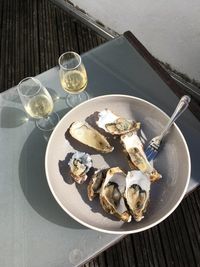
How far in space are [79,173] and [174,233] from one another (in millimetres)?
610

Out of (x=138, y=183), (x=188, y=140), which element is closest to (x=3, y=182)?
(x=138, y=183)

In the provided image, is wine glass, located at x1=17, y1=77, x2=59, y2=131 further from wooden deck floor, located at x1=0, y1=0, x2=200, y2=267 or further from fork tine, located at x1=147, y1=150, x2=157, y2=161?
wooden deck floor, located at x1=0, y1=0, x2=200, y2=267

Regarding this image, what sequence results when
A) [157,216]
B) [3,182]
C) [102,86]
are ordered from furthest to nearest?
[102,86], [3,182], [157,216]

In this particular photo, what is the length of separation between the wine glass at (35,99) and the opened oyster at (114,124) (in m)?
0.13

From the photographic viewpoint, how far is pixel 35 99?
819 millimetres

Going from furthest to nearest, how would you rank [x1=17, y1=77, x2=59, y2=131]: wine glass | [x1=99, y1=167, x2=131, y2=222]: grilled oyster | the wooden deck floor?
the wooden deck floor → [x1=17, y1=77, x2=59, y2=131]: wine glass → [x1=99, y1=167, x2=131, y2=222]: grilled oyster

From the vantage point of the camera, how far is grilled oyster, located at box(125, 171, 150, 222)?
2.31ft

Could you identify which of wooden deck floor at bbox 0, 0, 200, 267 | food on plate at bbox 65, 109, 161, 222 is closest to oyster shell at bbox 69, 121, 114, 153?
food on plate at bbox 65, 109, 161, 222

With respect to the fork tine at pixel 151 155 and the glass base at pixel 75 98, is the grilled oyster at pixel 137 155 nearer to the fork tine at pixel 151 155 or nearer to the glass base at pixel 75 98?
the fork tine at pixel 151 155

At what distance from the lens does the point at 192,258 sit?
1149 millimetres

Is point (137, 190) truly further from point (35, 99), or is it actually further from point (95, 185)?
point (35, 99)

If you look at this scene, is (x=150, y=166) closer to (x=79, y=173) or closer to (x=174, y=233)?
(x=79, y=173)

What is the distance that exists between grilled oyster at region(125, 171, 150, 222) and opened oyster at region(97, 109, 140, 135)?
115mm

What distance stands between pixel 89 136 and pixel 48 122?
0.14 m
